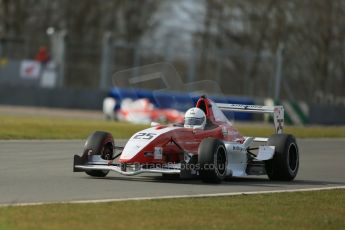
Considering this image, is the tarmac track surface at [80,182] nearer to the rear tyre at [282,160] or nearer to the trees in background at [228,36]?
the rear tyre at [282,160]

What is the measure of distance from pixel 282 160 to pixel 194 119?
1.61 metres

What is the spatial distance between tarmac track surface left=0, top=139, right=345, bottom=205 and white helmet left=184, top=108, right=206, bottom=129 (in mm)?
844

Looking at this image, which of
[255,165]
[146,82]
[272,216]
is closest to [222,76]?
[146,82]

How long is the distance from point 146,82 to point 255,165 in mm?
24495

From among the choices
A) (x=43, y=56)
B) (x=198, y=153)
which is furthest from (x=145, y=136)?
(x=43, y=56)

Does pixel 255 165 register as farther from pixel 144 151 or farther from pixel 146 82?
pixel 146 82

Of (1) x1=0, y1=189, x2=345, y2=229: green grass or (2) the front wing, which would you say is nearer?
(1) x1=0, y1=189, x2=345, y2=229: green grass

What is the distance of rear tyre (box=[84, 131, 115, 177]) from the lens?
1474cm

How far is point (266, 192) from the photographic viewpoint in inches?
534

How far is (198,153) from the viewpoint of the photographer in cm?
1413

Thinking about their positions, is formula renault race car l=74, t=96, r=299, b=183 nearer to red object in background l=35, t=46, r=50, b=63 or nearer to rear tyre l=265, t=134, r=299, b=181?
rear tyre l=265, t=134, r=299, b=181

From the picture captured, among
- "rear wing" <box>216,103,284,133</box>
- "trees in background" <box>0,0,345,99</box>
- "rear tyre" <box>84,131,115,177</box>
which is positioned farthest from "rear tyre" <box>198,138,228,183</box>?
"trees in background" <box>0,0,345,99</box>

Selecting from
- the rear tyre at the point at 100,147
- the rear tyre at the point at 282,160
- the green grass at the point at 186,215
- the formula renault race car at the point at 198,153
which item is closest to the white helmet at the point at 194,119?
the formula renault race car at the point at 198,153

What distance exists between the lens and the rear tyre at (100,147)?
14742mm
